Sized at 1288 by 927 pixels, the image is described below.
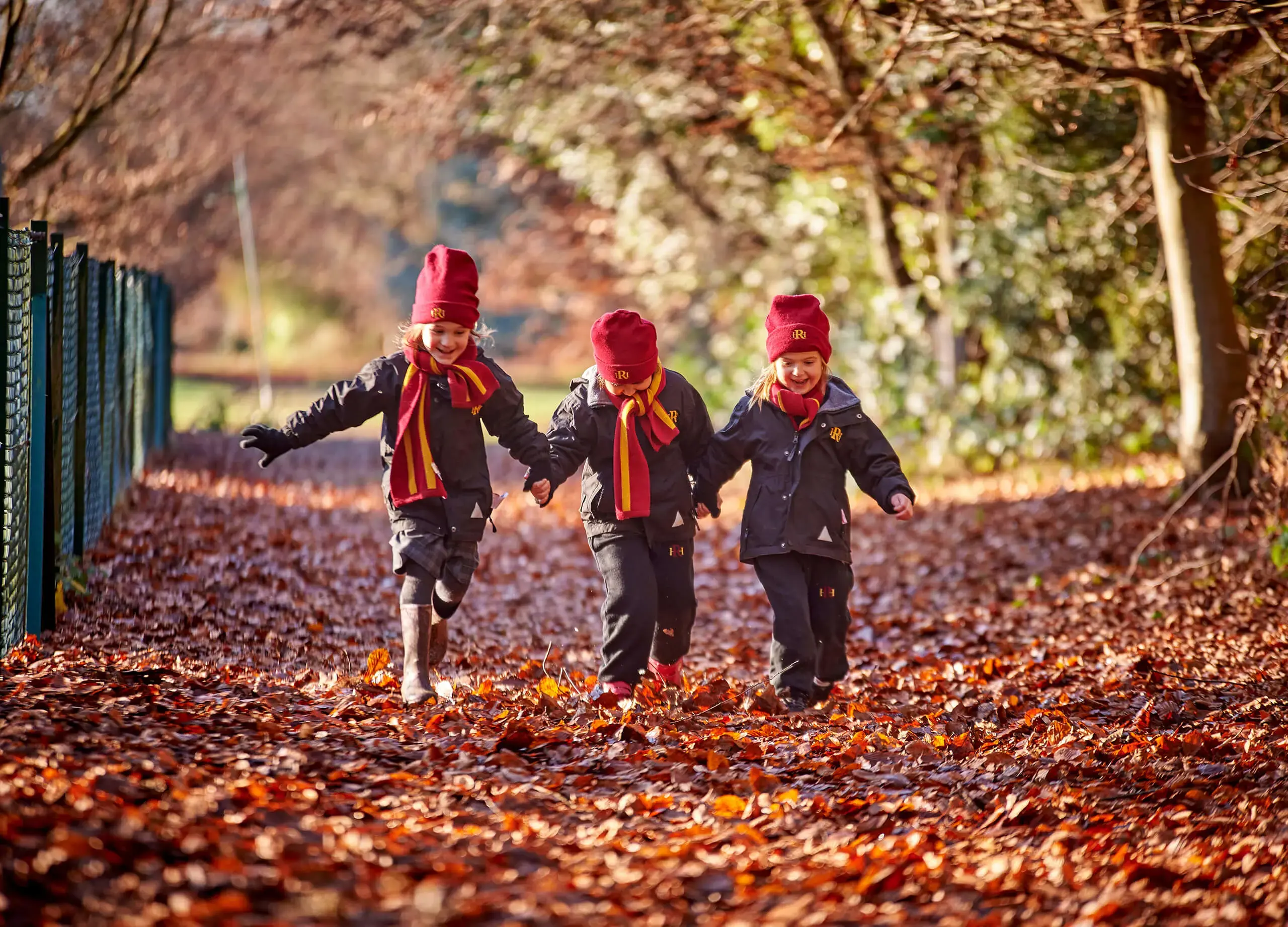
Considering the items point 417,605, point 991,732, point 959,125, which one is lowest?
point 991,732

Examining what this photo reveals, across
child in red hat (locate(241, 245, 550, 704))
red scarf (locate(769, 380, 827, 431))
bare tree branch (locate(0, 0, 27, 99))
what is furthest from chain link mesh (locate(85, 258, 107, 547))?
red scarf (locate(769, 380, 827, 431))

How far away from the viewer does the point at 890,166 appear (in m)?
14.0

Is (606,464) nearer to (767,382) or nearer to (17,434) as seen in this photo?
(767,382)

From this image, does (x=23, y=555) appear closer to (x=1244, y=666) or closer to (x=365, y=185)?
(x=1244, y=666)

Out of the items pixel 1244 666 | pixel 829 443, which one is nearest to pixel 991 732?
pixel 829 443

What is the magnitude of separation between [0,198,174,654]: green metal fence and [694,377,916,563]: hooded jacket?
3.06 m

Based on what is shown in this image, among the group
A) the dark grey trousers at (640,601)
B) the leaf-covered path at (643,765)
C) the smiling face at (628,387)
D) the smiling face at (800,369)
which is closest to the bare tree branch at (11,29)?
the leaf-covered path at (643,765)

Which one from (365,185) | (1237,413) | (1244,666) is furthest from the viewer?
(365,185)

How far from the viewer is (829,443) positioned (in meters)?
6.12

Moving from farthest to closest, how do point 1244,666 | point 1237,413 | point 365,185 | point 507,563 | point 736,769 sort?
point 365,185 → point 507,563 → point 1237,413 → point 1244,666 → point 736,769

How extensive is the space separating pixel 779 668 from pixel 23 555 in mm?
3525

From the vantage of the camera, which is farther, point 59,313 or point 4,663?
point 59,313

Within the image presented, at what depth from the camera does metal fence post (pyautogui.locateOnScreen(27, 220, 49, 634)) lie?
6438 mm

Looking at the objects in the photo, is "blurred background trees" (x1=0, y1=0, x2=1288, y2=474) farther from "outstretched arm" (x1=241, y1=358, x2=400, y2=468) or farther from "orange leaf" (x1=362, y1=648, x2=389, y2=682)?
"orange leaf" (x1=362, y1=648, x2=389, y2=682)
